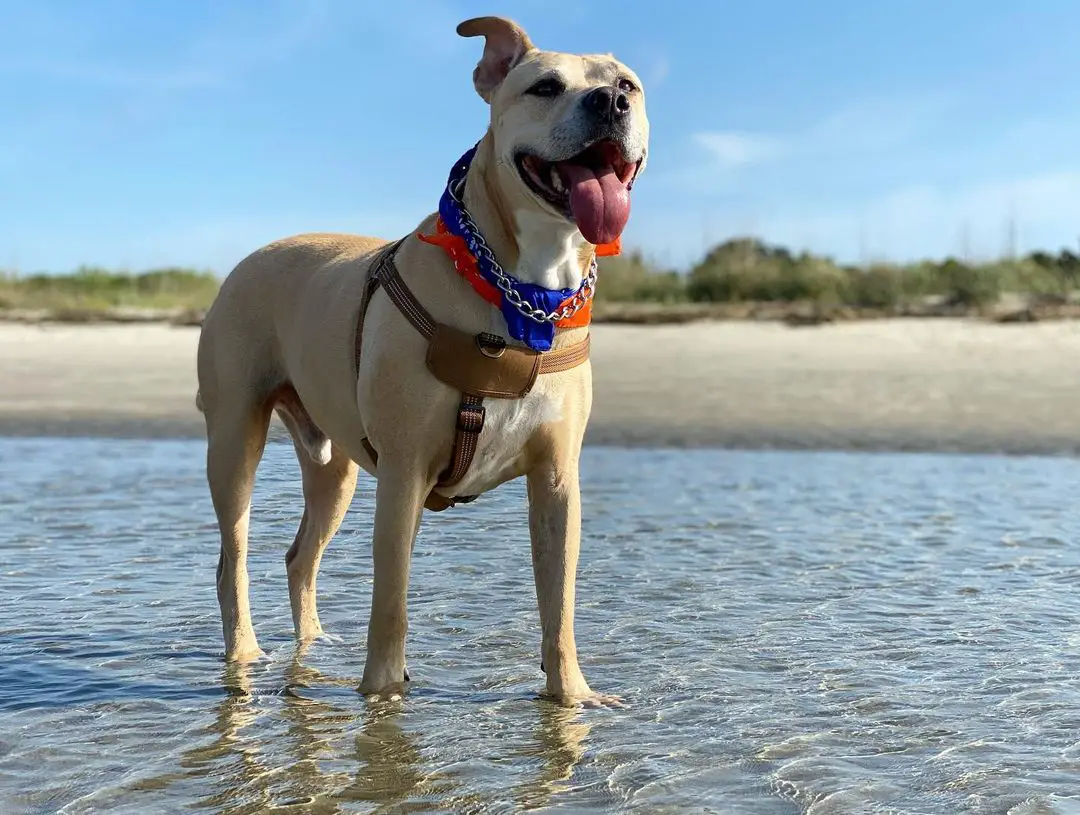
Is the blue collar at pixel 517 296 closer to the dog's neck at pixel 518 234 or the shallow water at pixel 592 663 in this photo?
the dog's neck at pixel 518 234

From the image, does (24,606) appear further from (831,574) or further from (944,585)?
(944,585)

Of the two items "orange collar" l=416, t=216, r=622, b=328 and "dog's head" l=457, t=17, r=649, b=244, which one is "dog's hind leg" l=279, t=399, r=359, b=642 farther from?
"dog's head" l=457, t=17, r=649, b=244

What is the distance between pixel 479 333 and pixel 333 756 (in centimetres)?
134

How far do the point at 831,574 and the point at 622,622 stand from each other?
1.32 metres

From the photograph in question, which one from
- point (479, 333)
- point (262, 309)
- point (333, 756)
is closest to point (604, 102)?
point (479, 333)

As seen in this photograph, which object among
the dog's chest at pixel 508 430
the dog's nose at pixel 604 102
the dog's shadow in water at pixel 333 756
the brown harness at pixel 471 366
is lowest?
the dog's shadow in water at pixel 333 756

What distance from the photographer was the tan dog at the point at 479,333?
401cm

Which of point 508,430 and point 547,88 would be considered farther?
point 508,430

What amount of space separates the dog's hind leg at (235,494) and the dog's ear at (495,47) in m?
1.60

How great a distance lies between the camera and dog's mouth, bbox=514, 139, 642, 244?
393cm

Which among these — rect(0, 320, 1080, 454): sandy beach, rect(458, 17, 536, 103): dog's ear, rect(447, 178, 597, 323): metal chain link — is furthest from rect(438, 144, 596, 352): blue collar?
rect(0, 320, 1080, 454): sandy beach

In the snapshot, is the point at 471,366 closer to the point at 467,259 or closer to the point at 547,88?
the point at 467,259

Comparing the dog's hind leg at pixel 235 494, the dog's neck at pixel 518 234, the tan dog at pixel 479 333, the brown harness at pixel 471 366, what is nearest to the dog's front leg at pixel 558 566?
the tan dog at pixel 479 333

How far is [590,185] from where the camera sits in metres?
3.95
